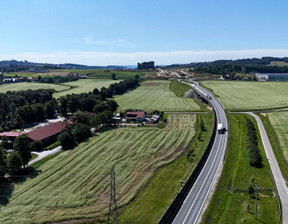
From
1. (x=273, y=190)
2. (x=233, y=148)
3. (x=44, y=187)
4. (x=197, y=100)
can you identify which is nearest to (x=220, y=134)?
(x=233, y=148)

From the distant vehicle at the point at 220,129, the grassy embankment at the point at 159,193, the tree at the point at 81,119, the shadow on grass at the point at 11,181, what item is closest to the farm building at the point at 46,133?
the tree at the point at 81,119

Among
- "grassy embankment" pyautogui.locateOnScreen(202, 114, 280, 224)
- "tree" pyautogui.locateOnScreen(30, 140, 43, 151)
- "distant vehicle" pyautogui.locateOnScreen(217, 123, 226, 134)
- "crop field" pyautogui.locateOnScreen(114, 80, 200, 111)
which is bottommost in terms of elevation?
"grassy embankment" pyautogui.locateOnScreen(202, 114, 280, 224)

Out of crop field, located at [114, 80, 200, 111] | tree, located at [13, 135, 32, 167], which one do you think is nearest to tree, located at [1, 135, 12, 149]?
tree, located at [13, 135, 32, 167]

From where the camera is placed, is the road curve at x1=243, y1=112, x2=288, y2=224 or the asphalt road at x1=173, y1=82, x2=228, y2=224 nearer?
the asphalt road at x1=173, y1=82, x2=228, y2=224

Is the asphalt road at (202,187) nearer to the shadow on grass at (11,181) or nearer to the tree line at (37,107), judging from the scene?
the shadow on grass at (11,181)

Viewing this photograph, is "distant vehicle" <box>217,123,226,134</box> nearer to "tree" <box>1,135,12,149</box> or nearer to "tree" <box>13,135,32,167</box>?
"tree" <box>13,135,32,167</box>

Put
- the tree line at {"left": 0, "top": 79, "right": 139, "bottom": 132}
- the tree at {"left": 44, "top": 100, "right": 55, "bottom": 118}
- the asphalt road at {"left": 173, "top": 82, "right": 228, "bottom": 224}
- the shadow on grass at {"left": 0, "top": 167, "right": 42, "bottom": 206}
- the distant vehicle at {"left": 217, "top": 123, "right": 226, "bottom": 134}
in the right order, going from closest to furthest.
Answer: the asphalt road at {"left": 173, "top": 82, "right": 228, "bottom": 224} < the shadow on grass at {"left": 0, "top": 167, "right": 42, "bottom": 206} < the distant vehicle at {"left": 217, "top": 123, "right": 226, "bottom": 134} < the tree line at {"left": 0, "top": 79, "right": 139, "bottom": 132} < the tree at {"left": 44, "top": 100, "right": 55, "bottom": 118}

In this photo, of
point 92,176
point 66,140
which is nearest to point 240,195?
point 92,176
